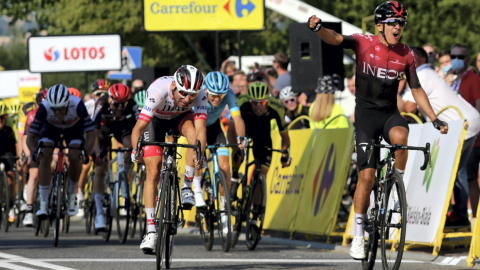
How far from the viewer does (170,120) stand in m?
9.26

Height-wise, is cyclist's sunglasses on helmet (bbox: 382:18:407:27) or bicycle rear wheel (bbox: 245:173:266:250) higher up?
cyclist's sunglasses on helmet (bbox: 382:18:407:27)

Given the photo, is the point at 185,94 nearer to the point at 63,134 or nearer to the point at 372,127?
the point at 372,127

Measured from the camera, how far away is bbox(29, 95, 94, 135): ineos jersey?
12.1 metres


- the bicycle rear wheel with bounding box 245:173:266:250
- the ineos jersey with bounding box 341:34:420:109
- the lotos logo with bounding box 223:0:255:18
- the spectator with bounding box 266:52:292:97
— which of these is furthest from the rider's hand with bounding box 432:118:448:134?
the lotos logo with bounding box 223:0:255:18

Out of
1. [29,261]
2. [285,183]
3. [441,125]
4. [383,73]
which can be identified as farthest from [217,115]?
[441,125]

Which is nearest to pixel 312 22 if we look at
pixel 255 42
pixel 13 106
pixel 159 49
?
pixel 13 106

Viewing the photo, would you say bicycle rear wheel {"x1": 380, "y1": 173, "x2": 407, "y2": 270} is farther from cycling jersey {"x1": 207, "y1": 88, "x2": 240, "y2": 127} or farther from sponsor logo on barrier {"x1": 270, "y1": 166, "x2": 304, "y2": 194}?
sponsor logo on barrier {"x1": 270, "y1": 166, "x2": 304, "y2": 194}

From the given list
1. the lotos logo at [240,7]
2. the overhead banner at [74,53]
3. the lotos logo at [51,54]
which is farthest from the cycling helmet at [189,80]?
the lotos logo at [51,54]

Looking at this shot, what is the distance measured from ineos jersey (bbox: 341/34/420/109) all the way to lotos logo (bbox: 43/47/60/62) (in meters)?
15.3

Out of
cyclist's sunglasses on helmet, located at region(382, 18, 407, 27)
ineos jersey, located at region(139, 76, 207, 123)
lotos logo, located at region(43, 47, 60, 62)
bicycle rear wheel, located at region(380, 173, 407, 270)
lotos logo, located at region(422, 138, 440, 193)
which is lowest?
bicycle rear wheel, located at region(380, 173, 407, 270)

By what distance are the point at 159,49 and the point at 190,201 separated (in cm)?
3543

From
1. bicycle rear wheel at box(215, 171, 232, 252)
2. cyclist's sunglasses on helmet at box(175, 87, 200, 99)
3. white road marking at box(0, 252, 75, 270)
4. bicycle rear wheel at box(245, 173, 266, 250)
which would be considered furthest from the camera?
bicycle rear wheel at box(245, 173, 266, 250)

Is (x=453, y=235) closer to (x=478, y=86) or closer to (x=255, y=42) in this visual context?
(x=478, y=86)

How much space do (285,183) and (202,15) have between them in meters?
7.28
